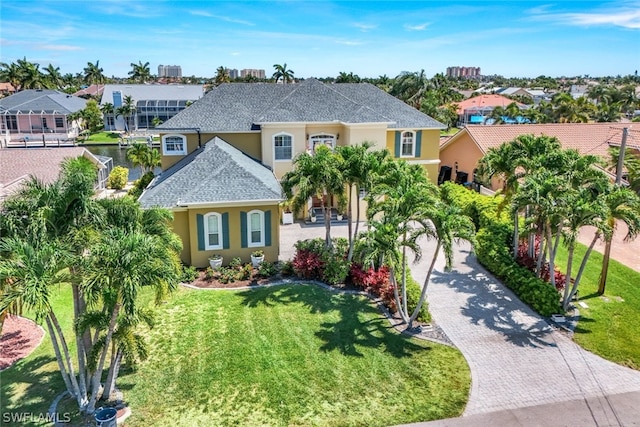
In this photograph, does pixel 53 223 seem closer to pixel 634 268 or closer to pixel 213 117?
pixel 213 117

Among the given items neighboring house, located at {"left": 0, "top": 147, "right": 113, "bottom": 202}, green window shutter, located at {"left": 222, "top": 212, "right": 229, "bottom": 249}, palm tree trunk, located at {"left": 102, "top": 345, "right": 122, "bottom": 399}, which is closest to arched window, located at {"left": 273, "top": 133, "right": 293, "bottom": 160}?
green window shutter, located at {"left": 222, "top": 212, "right": 229, "bottom": 249}

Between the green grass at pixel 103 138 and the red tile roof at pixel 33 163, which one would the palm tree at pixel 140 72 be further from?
the red tile roof at pixel 33 163


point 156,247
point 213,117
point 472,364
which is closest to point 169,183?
point 213,117

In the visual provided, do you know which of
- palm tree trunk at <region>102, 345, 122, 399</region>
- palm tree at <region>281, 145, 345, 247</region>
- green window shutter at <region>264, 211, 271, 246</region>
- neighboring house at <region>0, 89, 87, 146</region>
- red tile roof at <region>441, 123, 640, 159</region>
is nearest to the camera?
palm tree trunk at <region>102, 345, 122, 399</region>

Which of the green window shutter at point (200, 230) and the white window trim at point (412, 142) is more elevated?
the white window trim at point (412, 142)

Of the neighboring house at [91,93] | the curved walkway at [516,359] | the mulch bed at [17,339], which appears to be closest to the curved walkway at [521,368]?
the curved walkway at [516,359]

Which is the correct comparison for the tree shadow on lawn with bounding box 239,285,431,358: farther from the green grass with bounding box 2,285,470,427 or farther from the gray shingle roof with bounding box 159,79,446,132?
the gray shingle roof with bounding box 159,79,446,132

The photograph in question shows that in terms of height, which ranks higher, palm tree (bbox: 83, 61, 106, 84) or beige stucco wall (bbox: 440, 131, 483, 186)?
palm tree (bbox: 83, 61, 106, 84)
